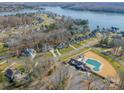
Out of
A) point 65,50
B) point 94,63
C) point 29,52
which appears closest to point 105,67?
point 94,63

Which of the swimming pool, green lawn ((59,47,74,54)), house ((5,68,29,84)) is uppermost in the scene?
green lawn ((59,47,74,54))

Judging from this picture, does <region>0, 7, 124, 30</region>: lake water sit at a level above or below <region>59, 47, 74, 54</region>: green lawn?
above

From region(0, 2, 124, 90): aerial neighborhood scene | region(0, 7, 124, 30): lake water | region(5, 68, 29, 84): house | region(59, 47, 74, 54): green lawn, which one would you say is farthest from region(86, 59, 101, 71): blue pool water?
region(0, 7, 124, 30): lake water

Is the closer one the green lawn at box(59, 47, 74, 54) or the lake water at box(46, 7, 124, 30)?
the green lawn at box(59, 47, 74, 54)

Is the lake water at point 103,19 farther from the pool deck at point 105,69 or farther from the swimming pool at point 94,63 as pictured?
the swimming pool at point 94,63

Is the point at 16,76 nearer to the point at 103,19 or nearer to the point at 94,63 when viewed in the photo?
the point at 94,63

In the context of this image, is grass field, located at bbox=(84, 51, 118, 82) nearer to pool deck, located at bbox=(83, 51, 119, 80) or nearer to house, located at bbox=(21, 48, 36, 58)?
pool deck, located at bbox=(83, 51, 119, 80)

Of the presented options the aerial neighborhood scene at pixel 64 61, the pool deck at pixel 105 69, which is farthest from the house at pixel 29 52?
the pool deck at pixel 105 69

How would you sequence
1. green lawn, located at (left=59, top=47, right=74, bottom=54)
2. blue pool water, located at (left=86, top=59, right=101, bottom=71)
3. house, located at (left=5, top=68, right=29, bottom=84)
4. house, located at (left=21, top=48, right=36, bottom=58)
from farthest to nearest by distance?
1. green lawn, located at (left=59, top=47, right=74, bottom=54)
2. house, located at (left=21, top=48, right=36, bottom=58)
3. blue pool water, located at (left=86, top=59, right=101, bottom=71)
4. house, located at (left=5, top=68, right=29, bottom=84)
